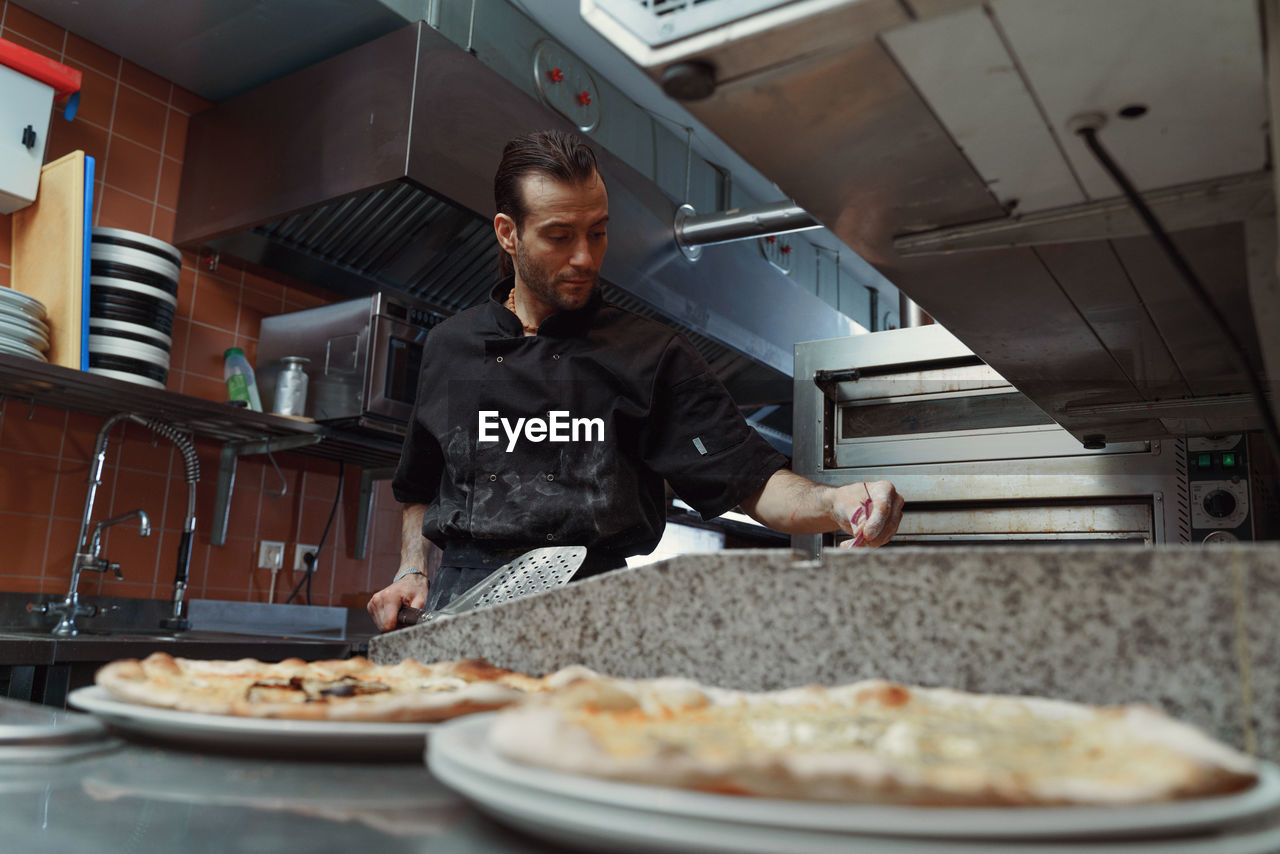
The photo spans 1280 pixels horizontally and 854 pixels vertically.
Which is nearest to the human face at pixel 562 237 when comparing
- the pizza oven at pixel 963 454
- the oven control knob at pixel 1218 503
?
the pizza oven at pixel 963 454

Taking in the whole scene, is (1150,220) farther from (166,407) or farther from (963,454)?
(166,407)

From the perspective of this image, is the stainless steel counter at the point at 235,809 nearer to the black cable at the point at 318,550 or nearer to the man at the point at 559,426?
the man at the point at 559,426

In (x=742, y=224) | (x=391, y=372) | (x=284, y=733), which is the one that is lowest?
(x=284, y=733)

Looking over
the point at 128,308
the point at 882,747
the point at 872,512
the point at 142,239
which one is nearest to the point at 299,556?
the point at 128,308

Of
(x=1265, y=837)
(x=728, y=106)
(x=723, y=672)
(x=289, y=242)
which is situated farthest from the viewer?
(x=289, y=242)

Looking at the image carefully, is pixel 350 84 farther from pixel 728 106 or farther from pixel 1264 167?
pixel 1264 167

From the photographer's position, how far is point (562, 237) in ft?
6.15

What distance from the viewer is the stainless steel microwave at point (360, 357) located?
10.2 feet

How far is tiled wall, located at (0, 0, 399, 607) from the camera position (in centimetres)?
288

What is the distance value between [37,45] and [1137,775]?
140 inches

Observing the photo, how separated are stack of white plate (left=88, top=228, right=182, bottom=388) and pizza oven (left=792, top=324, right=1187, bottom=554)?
6.36 feet

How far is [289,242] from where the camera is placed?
324 cm

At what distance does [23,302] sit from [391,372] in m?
1.02

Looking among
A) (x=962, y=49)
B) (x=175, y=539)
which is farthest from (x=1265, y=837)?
(x=175, y=539)
